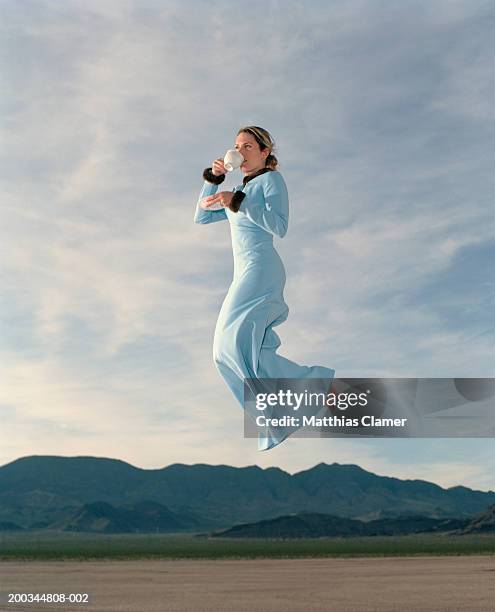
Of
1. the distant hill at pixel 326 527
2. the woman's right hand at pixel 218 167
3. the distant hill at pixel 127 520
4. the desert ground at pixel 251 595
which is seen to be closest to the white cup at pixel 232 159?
the woman's right hand at pixel 218 167

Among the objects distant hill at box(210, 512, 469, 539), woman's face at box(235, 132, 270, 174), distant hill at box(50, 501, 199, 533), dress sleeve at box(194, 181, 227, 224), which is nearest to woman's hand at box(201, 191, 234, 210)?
dress sleeve at box(194, 181, 227, 224)

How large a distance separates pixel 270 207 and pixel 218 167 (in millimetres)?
500

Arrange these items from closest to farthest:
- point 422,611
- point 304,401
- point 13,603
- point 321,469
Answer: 1. point 304,401
2. point 13,603
3. point 422,611
4. point 321,469

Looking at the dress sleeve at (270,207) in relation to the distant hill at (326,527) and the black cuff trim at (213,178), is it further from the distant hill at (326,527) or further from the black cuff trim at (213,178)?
the distant hill at (326,527)

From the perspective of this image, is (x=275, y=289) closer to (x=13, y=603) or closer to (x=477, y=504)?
(x=13, y=603)

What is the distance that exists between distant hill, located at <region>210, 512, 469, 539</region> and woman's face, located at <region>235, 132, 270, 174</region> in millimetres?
66214

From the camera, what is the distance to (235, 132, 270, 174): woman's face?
5.65 m

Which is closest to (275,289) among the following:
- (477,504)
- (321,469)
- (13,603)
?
(13,603)

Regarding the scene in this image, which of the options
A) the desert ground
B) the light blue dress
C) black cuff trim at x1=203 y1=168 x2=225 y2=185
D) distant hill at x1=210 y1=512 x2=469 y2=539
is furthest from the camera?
distant hill at x1=210 y1=512 x2=469 y2=539

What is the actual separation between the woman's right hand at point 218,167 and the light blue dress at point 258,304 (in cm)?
20

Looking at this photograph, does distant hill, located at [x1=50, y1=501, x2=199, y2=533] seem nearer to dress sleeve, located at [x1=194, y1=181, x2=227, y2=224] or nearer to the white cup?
dress sleeve, located at [x1=194, y1=181, x2=227, y2=224]

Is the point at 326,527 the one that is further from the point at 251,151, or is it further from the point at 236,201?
the point at 236,201

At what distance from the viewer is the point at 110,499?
12594 cm

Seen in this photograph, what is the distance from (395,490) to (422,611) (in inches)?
4531
